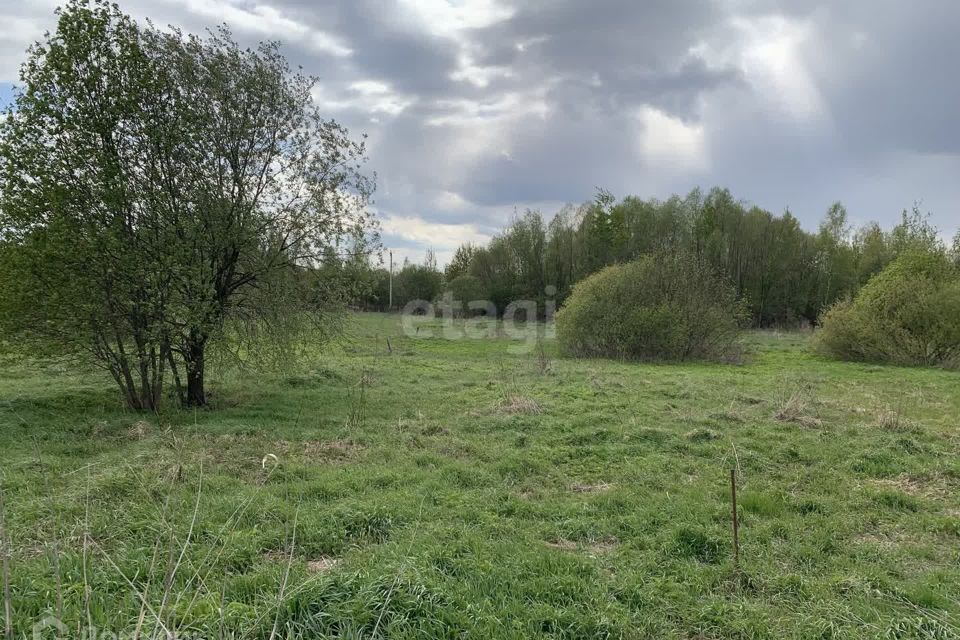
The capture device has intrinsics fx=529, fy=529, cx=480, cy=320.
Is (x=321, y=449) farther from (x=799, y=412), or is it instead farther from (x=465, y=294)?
(x=465, y=294)

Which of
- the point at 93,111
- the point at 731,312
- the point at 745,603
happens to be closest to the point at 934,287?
the point at 731,312

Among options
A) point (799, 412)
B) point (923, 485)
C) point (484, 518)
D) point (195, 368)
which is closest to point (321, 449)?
point (484, 518)

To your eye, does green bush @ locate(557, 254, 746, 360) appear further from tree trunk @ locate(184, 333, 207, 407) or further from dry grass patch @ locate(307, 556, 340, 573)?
dry grass patch @ locate(307, 556, 340, 573)

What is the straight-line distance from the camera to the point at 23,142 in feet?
28.9

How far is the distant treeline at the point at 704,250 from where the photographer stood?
138 feet

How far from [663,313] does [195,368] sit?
56.0 ft

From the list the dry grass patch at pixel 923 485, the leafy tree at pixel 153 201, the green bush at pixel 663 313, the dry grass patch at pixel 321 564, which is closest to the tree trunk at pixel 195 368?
the leafy tree at pixel 153 201

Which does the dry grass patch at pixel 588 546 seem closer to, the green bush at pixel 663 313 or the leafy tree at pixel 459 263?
the green bush at pixel 663 313

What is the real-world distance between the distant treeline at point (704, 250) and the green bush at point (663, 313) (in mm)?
19988

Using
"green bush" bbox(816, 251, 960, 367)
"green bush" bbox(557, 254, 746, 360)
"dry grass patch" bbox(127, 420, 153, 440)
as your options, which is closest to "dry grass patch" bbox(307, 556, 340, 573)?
"dry grass patch" bbox(127, 420, 153, 440)

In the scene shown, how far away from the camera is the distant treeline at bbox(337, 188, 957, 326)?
42.1 m

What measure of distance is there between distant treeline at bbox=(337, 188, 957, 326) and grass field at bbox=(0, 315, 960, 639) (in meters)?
33.8

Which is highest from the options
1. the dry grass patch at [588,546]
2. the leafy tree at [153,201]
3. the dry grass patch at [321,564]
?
the leafy tree at [153,201]

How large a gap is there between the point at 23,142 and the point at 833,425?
575 inches
